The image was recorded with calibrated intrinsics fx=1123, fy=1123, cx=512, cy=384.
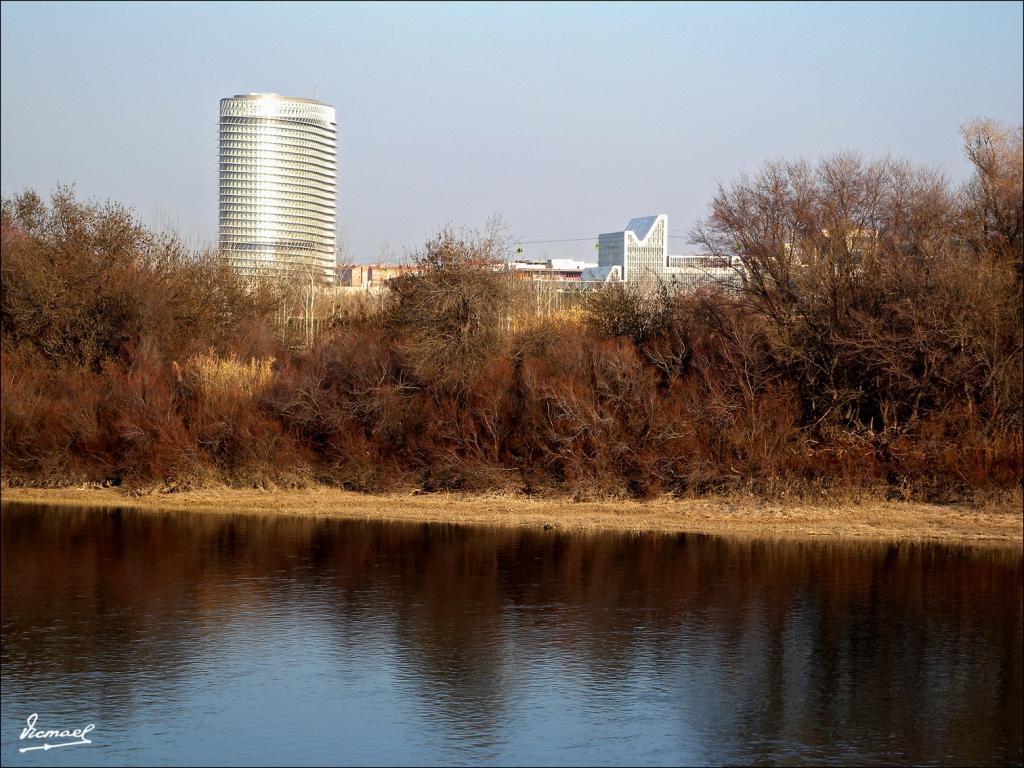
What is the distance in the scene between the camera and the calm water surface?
12.4 meters

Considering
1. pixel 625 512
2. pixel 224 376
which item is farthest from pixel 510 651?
pixel 224 376

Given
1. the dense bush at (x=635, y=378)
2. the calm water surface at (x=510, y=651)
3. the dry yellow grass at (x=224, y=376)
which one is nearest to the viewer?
the calm water surface at (x=510, y=651)

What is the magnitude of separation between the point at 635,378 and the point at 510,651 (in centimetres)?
1592

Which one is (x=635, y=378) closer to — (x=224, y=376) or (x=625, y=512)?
(x=625, y=512)

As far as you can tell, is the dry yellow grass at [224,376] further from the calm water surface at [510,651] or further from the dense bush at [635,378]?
the calm water surface at [510,651]

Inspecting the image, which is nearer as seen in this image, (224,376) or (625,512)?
(625,512)

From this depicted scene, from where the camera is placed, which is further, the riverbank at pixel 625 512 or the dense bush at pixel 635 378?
the dense bush at pixel 635 378

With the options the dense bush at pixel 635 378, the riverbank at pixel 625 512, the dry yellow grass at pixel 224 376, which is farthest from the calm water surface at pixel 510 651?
the dry yellow grass at pixel 224 376

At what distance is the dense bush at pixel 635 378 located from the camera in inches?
1120

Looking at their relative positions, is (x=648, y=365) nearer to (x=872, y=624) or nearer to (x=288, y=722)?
(x=872, y=624)

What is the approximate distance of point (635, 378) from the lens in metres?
31.2

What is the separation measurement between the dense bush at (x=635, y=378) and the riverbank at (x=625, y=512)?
747 mm

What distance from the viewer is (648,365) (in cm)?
3278

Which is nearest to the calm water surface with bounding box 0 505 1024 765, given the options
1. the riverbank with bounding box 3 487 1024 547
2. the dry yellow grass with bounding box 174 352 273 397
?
the riverbank with bounding box 3 487 1024 547
